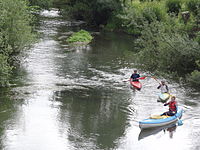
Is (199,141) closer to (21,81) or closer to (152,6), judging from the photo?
(21,81)

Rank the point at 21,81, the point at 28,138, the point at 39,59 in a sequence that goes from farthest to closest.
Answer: the point at 39,59
the point at 21,81
the point at 28,138

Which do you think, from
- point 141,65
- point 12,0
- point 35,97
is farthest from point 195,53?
point 12,0

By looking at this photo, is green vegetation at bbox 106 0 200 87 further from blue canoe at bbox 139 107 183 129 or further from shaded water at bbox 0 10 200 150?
blue canoe at bbox 139 107 183 129

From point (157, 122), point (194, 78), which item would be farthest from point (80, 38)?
point (157, 122)

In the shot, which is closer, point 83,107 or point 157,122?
point 157,122

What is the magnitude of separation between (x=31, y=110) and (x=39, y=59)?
1321 cm

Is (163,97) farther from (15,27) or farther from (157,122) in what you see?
(15,27)

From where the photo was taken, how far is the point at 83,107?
2561cm

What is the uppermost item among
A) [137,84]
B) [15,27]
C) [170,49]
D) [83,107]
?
[15,27]

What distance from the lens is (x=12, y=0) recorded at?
34.8 meters

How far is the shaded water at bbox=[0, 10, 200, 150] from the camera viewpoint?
67.8 feet

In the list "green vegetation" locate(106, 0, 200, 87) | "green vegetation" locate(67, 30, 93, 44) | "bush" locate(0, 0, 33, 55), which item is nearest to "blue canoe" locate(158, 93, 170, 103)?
"green vegetation" locate(106, 0, 200, 87)

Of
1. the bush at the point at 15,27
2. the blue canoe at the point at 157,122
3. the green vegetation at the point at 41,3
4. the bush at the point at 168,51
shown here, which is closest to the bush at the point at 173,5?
the green vegetation at the point at 41,3

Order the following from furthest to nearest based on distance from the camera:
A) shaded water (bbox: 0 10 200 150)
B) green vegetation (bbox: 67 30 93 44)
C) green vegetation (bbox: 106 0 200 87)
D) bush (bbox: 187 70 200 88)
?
green vegetation (bbox: 67 30 93 44) → green vegetation (bbox: 106 0 200 87) → bush (bbox: 187 70 200 88) → shaded water (bbox: 0 10 200 150)
